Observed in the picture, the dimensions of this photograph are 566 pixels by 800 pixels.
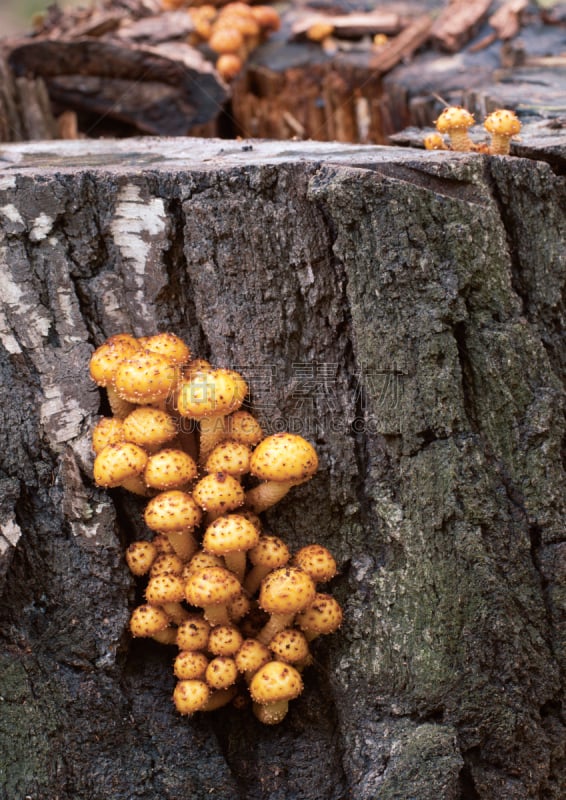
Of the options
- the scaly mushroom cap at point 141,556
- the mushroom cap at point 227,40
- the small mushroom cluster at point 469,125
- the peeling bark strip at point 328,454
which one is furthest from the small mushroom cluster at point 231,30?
the scaly mushroom cap at point 141,556

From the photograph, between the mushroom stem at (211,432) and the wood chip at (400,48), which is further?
the wood chip at (400,48)

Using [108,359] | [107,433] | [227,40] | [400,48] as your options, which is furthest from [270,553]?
[227,40]

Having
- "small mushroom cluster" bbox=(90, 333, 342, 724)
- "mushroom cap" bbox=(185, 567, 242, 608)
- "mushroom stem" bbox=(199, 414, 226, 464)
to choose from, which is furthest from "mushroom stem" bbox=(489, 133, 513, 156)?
"mushroom cap" bbox=(185, 567, 242, 608)

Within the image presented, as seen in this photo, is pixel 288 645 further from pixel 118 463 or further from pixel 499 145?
pixel 499 145

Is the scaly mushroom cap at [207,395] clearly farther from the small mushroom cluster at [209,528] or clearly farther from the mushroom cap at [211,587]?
the mushroom cap at [211,587]

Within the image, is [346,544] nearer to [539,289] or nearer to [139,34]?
[539,289]

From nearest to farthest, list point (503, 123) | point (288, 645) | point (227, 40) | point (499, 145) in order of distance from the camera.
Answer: point (288, 645)
point (503, 123)
point (499, 145)
point (227, 40)

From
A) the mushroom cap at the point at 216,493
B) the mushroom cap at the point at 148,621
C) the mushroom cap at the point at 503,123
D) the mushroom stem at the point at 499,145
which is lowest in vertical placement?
the mushroom cap at the point at 148,621
